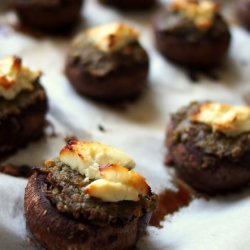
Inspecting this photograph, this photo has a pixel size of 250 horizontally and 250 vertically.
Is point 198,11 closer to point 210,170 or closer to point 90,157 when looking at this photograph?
point 210,170

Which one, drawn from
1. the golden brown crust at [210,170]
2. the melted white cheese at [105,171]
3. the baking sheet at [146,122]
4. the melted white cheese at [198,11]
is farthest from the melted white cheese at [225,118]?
the melted white cheese at [198,11]

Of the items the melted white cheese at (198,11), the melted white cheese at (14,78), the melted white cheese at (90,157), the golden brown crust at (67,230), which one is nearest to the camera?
the golden brown crust at (67,230)

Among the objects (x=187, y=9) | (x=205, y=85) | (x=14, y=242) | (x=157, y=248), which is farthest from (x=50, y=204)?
(x=187, y=9)

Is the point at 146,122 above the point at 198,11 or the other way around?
the other way around

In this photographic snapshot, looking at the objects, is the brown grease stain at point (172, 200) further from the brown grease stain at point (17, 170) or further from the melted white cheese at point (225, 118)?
the brown grease stain at point (17, 170)

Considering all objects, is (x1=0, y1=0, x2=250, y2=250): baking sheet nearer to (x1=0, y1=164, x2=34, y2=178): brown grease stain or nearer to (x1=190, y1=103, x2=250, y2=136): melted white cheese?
(x1=0, y1=164, x2=34, y2=178): brown grease stain

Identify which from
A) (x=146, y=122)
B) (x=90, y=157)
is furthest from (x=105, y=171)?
(x=146, y=122)

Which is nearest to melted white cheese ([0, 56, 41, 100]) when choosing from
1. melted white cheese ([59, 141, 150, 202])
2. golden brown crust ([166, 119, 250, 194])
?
melted white cheese ([59, 141, 150, 202])
